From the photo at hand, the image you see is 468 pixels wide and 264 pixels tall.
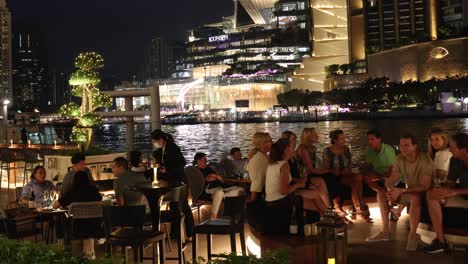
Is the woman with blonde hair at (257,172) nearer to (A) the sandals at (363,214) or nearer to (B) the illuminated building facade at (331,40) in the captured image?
(A) the sandals at (363,214)

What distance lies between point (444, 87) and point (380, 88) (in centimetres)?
835

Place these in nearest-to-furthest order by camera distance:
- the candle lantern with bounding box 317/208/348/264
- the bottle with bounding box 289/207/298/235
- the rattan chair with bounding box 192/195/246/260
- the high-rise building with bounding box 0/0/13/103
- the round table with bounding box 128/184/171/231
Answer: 1. the candle lantern with bounding box 317/208/348/264
2. the rattan chair with bounding box 192/195/246/260
3. the bottle with bounding box 289/207/298/235
4. the round table with bounding box 128/184/171/231
5. the high-rise building with bounding box 0/0/13/103

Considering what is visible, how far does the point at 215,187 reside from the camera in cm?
850

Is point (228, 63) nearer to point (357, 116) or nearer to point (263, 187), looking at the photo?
point (357, 116)

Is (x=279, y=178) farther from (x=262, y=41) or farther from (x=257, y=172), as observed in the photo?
(x=262, y=41)

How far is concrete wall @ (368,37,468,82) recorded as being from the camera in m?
81.9

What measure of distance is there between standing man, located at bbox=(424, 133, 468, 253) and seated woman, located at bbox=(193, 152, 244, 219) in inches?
A: 111

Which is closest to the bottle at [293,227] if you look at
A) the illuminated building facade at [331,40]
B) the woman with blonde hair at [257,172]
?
the woman with blonde hair at [257,172]

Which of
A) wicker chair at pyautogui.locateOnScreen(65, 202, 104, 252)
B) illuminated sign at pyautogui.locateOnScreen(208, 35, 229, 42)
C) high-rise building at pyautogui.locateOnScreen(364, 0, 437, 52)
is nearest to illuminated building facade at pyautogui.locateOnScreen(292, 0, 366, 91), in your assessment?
high-rise building at pyautogui.locateOnScreen(364, 0, 437, 52)

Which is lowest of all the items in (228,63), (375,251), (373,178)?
(375,251)

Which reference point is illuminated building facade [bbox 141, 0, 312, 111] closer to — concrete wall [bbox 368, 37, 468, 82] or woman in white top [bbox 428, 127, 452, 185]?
concrete wall [bbox 368, 37, 468, 82]

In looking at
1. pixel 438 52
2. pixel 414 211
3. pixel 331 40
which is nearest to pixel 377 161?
pixel 414 211

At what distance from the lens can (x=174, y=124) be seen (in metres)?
108

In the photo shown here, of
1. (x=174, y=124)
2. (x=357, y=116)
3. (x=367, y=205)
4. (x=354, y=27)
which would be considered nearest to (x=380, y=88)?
→ (x=357, y=116)
